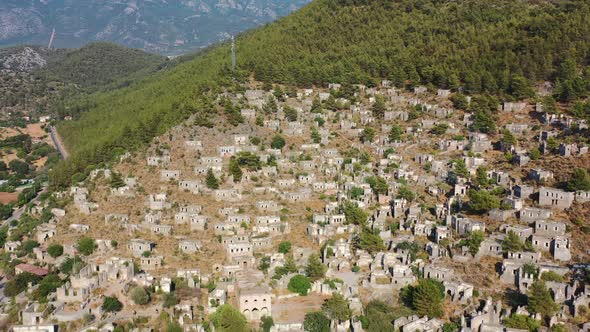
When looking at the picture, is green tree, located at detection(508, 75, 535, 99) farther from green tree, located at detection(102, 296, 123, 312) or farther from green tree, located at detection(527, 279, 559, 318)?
green tree, located at detection(102, 296, 123, 312)

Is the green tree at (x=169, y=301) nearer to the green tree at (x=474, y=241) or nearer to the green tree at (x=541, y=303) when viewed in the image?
the green tree at (x=474, y=241)

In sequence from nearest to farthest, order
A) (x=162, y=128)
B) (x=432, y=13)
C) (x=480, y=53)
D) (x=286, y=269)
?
(x=286, y=269) → (x=162, y=128) → (x=480, y=53) → (x=432, y=13)

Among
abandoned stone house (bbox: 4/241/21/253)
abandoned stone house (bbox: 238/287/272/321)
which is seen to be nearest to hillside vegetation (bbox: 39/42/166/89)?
abandoned stone house (bbox: 4/241/21/253)

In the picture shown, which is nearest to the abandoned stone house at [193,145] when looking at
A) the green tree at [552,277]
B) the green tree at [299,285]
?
the green tree at [299,285]

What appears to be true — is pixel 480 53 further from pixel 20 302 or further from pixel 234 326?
pixel 20 302

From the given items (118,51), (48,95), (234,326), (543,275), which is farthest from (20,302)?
(118,51)

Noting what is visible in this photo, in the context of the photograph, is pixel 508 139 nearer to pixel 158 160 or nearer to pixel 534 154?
pixel 534 154
